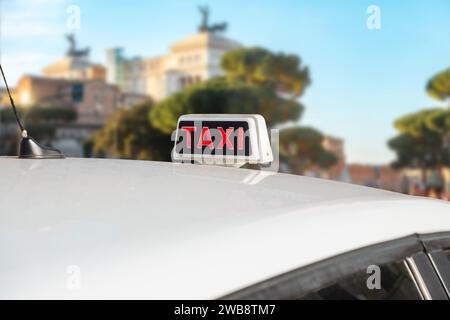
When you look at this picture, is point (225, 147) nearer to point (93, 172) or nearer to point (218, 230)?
point (93, 172)

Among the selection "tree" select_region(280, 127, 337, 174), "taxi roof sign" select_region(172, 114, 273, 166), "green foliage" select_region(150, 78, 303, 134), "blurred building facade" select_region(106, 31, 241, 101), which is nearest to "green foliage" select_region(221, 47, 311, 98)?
"green foliage" select_region(150, 78, 303, 134)

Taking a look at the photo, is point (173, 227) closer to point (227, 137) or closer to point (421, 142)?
point (227, 137)

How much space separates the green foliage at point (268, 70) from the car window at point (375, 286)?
143 ft

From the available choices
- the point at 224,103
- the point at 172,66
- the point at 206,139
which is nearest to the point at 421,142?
the point at 224,103

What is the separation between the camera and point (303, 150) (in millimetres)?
48094

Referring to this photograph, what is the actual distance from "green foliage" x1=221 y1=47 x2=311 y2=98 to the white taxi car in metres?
43.6

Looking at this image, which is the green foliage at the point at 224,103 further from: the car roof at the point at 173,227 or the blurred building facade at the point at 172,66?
the car roof at the point at 173,227

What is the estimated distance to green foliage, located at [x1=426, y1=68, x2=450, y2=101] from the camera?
4156cm

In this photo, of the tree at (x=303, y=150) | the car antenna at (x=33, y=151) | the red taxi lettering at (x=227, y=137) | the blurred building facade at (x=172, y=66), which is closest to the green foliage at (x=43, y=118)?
the blurred building facade at (x=172, y=66)

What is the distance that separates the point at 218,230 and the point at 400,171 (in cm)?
5094

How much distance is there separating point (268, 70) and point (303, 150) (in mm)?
6088

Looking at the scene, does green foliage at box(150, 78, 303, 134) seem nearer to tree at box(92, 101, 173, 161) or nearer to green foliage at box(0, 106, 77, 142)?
tree at box(92, 101, 173, 161)

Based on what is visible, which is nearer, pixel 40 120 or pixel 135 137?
pixel 135 137
